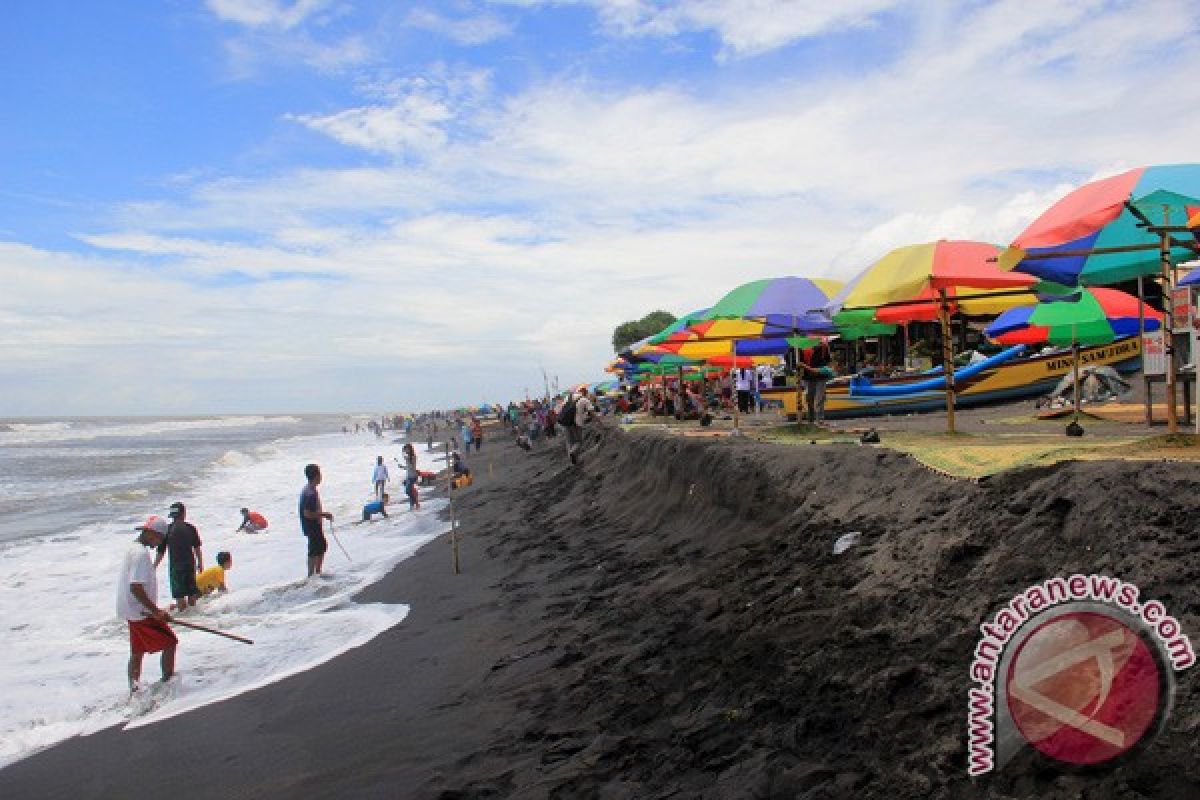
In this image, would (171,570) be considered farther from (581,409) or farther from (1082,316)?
(1082,316)

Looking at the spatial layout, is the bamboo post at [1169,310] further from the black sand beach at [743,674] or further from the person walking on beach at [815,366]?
the person walking on beach at [815,366]

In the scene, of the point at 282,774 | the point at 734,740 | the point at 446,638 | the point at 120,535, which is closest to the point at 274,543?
the point at 120,535

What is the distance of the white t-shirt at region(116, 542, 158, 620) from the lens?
7.32m

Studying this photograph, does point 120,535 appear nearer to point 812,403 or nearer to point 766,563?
point 812,403

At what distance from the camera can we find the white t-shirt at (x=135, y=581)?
24.0 feet

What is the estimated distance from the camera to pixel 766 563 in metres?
6.42

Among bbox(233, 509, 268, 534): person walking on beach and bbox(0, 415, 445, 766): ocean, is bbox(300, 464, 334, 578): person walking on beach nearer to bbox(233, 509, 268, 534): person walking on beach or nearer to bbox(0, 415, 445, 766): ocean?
bbox(0, 415, 445, 766): ocean

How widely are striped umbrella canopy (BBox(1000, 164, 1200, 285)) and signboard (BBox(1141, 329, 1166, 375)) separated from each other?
8.13ft

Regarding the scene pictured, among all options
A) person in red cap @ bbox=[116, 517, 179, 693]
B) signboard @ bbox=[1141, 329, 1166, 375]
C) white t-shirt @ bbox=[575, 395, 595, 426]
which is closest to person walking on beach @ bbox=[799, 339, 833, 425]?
signboard @ bbox=[1141, 329, 1166, 375]

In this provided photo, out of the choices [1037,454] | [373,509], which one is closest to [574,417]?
[373,509]

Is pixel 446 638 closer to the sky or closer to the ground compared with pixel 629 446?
closer to the ground

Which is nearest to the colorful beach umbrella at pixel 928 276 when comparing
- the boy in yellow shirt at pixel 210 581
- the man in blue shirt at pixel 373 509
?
the boy in yellow shirt at pixel 210 581

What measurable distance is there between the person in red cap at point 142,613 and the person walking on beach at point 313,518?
414 centimetres

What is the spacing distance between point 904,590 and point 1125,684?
6.30 ft
